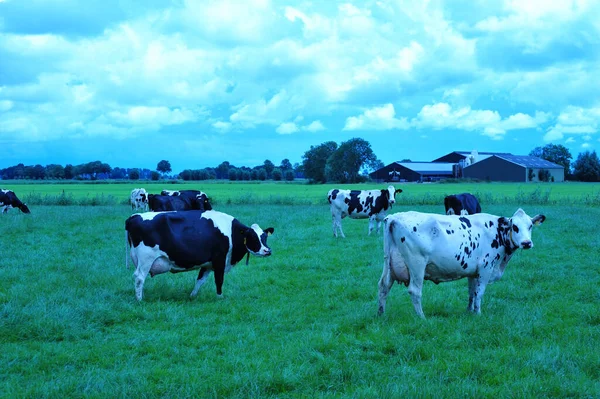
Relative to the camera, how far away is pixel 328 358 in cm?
→ 679

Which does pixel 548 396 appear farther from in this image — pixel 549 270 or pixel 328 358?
pixel 549 270

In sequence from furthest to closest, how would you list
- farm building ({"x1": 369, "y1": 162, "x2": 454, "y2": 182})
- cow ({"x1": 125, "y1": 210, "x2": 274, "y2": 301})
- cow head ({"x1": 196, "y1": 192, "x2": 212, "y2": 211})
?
farm building ({"x1": 369, "y1": 162, "x2": 454, "y2": 182}) → cow head ({"x1": 196, "y1": 192, "x2": 212, "y2": 211}) → cow ({"x1": 125, "y1": 210, "x2": 274, "y2": 301})

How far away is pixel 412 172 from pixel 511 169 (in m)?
Answer: 14.4

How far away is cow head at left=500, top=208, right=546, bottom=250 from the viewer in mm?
→ 9156

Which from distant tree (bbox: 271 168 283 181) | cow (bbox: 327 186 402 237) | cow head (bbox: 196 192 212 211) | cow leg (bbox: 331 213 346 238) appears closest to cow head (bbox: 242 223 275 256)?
cow leg (bbox: 331 213 346 238)

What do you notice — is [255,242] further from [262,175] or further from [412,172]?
[262,175]

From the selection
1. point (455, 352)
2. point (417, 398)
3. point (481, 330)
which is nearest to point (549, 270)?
point (481, 330)

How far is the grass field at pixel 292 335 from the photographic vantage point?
6059 millimetres

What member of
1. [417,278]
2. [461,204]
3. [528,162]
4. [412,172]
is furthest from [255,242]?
[528,162]

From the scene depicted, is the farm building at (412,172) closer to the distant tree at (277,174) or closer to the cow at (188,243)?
the distant tree at (277,174)

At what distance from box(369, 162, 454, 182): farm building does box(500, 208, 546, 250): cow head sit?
80.4 m

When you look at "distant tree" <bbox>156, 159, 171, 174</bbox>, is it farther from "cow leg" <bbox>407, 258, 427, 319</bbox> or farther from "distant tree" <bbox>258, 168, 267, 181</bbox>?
"cow leg" <bbox>407, 258, 427, 319</bbox>

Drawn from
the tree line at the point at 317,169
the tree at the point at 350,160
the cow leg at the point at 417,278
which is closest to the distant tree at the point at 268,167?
the tree line at the point at 317,169

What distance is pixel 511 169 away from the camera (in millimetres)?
84375
